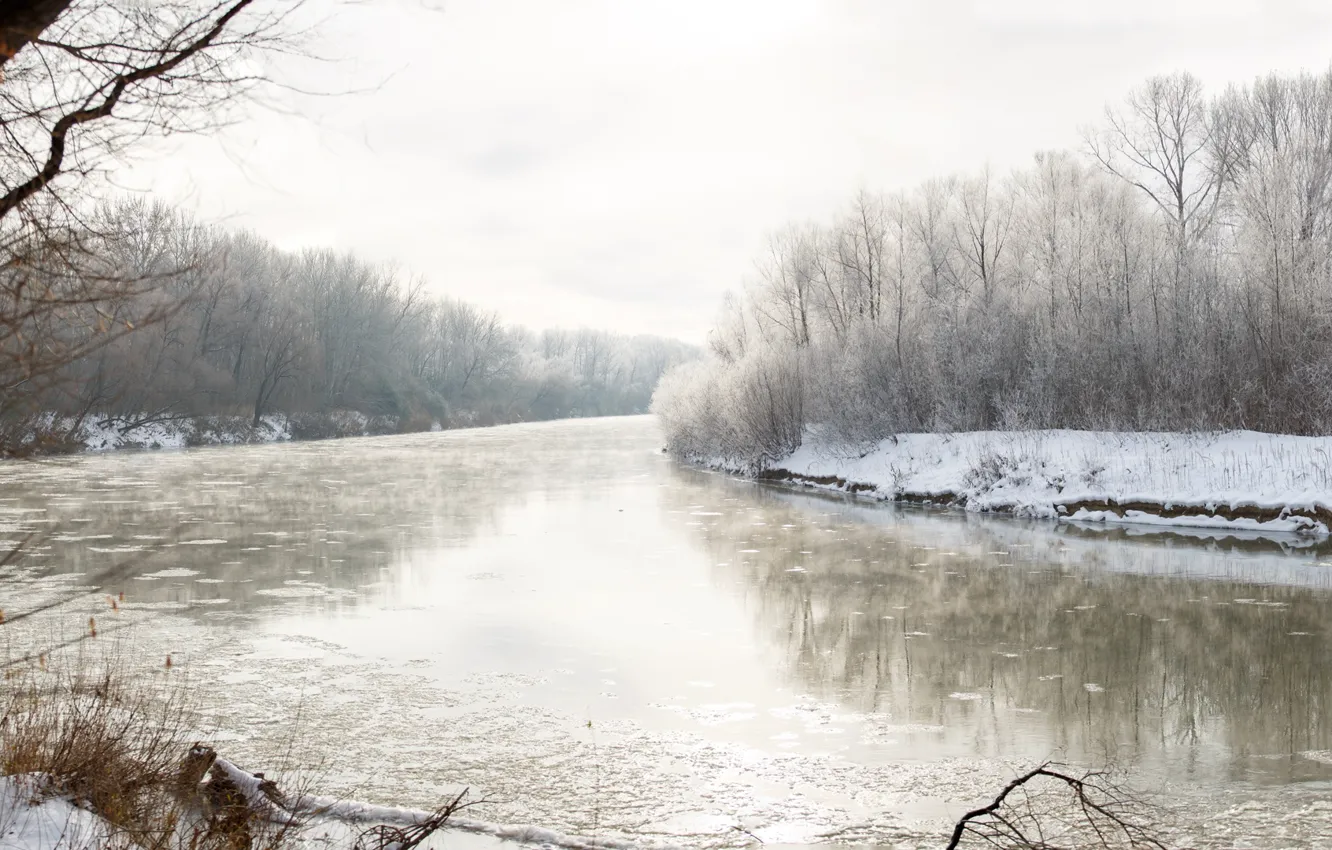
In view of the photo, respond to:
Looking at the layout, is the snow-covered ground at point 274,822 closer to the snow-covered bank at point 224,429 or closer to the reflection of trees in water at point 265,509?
the reflection of trees in water at point 265,509

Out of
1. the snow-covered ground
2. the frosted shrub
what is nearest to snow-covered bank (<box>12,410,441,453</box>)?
the frosted shrub

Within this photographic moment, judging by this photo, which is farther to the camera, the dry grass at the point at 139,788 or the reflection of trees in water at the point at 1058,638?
the reflection of trees in water at the point at 1058,638

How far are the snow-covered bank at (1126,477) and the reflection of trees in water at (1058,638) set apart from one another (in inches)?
108

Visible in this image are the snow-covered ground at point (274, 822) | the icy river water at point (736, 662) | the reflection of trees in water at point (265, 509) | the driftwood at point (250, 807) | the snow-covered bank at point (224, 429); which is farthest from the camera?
the snow-covered bank at point (224, 429)

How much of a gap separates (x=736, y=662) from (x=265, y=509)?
14.6m

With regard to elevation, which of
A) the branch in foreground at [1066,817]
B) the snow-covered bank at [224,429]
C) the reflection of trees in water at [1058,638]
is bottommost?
the branch in foreground at [1066,817]

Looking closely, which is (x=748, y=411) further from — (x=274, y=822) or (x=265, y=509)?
(x=274, y=822)

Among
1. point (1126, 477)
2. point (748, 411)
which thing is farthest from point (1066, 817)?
point (748, 411)

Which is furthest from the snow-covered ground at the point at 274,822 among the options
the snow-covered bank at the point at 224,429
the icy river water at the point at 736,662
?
the snow-covered bank at the point at 224,429

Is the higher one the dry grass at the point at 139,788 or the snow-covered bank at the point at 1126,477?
the snow-covered bank at the point at 1126,477

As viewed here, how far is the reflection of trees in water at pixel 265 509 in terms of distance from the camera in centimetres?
1395

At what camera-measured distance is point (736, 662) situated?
932cm

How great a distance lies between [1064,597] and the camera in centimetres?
1230

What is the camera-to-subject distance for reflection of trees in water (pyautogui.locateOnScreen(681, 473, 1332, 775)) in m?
7.34
